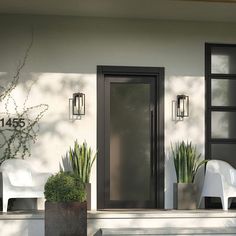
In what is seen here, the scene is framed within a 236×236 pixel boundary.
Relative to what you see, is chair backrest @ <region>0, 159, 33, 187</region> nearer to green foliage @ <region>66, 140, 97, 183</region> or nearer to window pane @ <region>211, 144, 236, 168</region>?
green foliage @ <region>66, 140, 97, 183</region>

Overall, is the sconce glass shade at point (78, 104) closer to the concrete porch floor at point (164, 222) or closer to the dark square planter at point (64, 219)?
the concrete porch floor at point (164, 222)

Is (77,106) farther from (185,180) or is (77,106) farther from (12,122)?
(185,180)

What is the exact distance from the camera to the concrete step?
6.21 m

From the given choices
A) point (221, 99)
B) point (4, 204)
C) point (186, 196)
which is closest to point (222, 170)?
point (186, 196)

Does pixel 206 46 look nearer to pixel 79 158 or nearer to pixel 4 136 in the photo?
pixel 79 158

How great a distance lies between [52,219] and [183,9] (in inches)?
123

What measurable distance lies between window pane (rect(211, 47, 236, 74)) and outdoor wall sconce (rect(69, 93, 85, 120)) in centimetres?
193

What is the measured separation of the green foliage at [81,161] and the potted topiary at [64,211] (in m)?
1.06

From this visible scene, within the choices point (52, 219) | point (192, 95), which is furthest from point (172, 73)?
point (52, 219)

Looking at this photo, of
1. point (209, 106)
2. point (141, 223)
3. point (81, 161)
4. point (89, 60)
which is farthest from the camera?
point (209, 106)

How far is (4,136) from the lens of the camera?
24.0ft

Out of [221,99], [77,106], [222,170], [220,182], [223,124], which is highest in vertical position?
[221,99]

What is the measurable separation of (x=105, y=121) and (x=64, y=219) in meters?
1.96

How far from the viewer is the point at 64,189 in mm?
5980
